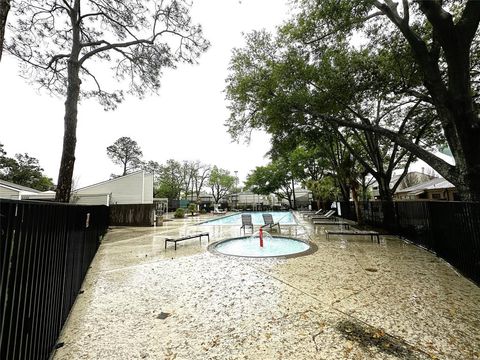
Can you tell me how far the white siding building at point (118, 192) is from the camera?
1844cm

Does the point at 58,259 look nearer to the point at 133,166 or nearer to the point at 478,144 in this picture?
the point at 478,144

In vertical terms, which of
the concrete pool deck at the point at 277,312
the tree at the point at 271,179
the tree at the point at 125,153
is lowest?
the concrete pool deck at the point at 277,312

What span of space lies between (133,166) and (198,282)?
1587 inches

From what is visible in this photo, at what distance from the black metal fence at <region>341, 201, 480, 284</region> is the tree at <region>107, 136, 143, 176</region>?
4076 cm

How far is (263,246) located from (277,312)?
216 inches

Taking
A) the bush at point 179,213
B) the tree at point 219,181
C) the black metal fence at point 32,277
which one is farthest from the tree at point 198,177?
the black metal fence at point 32,277

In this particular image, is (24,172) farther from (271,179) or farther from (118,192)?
(271,179)

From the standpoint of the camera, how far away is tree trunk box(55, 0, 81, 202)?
616cm

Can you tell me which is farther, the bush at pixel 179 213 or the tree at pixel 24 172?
the tree at pixel 24 172

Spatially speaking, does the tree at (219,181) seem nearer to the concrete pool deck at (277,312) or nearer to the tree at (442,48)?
the tree at (442,48)

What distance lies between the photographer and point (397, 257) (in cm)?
591

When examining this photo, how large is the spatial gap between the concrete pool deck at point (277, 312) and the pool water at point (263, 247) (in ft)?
7.49

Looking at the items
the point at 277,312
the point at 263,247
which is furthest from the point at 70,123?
the point at 263,247

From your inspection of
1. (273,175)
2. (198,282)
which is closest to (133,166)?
(273,175)
